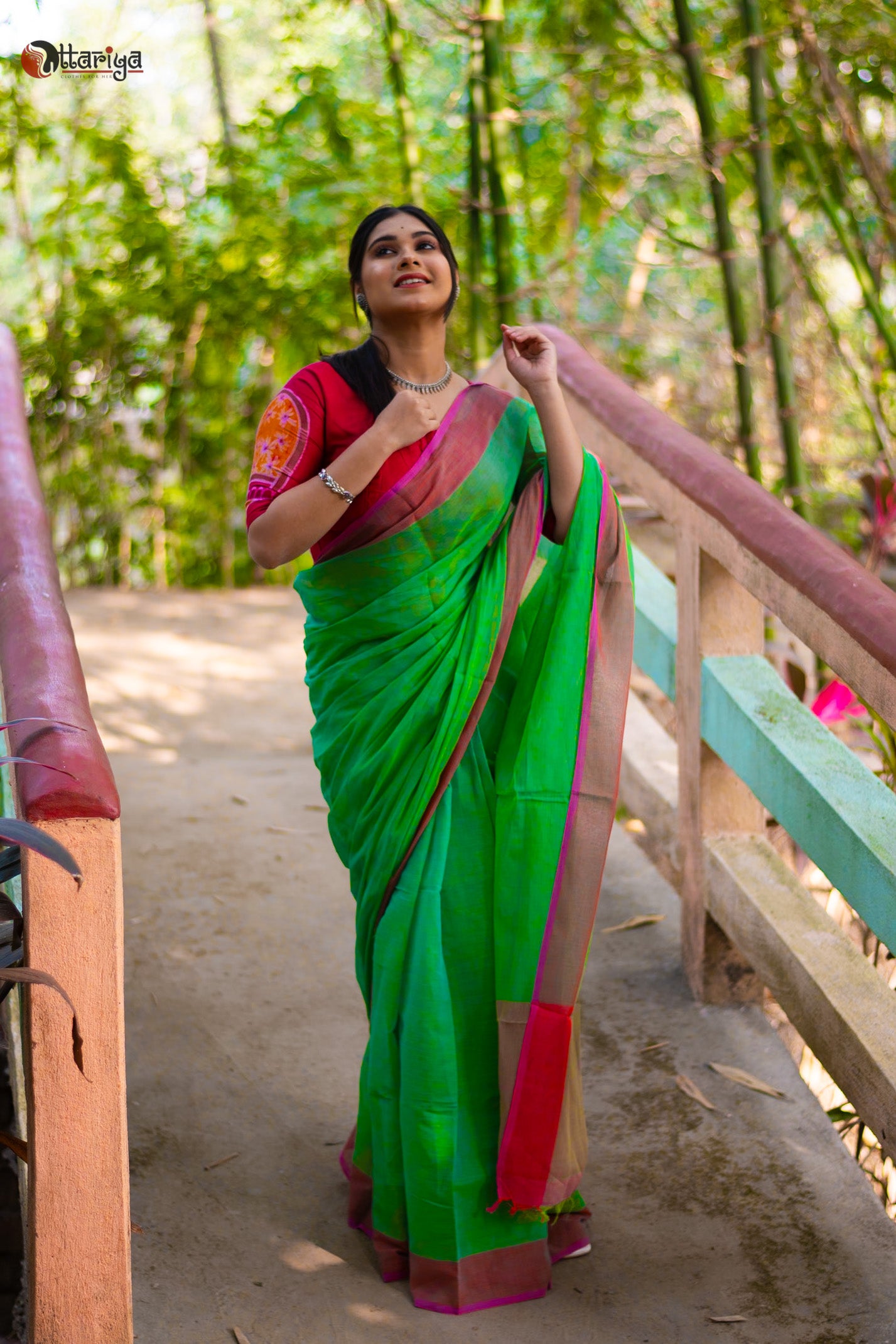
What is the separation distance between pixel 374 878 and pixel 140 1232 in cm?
71

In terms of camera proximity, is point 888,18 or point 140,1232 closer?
point 140,1232

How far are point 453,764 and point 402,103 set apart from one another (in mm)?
3957

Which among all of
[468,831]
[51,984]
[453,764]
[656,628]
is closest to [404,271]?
[453,764]

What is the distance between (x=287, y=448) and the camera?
1923 millimetres

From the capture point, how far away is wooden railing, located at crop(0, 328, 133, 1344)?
1452mm

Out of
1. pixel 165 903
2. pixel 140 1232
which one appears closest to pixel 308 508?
pixel 140 1232

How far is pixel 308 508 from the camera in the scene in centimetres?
184

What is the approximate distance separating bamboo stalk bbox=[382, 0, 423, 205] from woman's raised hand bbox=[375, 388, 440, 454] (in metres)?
3.51

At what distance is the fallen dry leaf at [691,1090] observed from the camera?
249 cm

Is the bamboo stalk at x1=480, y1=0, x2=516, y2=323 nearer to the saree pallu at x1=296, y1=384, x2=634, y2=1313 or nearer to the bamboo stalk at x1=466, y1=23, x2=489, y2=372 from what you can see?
the bamboo stalk at x1=466, y1=23, x2=489, y2=372

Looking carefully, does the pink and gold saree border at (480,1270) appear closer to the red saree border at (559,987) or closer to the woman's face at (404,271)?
the red saree border at (559,987)

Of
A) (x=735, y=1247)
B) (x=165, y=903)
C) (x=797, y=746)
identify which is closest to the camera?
(x=735, y=1247)

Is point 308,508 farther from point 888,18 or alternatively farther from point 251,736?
point 888,18
